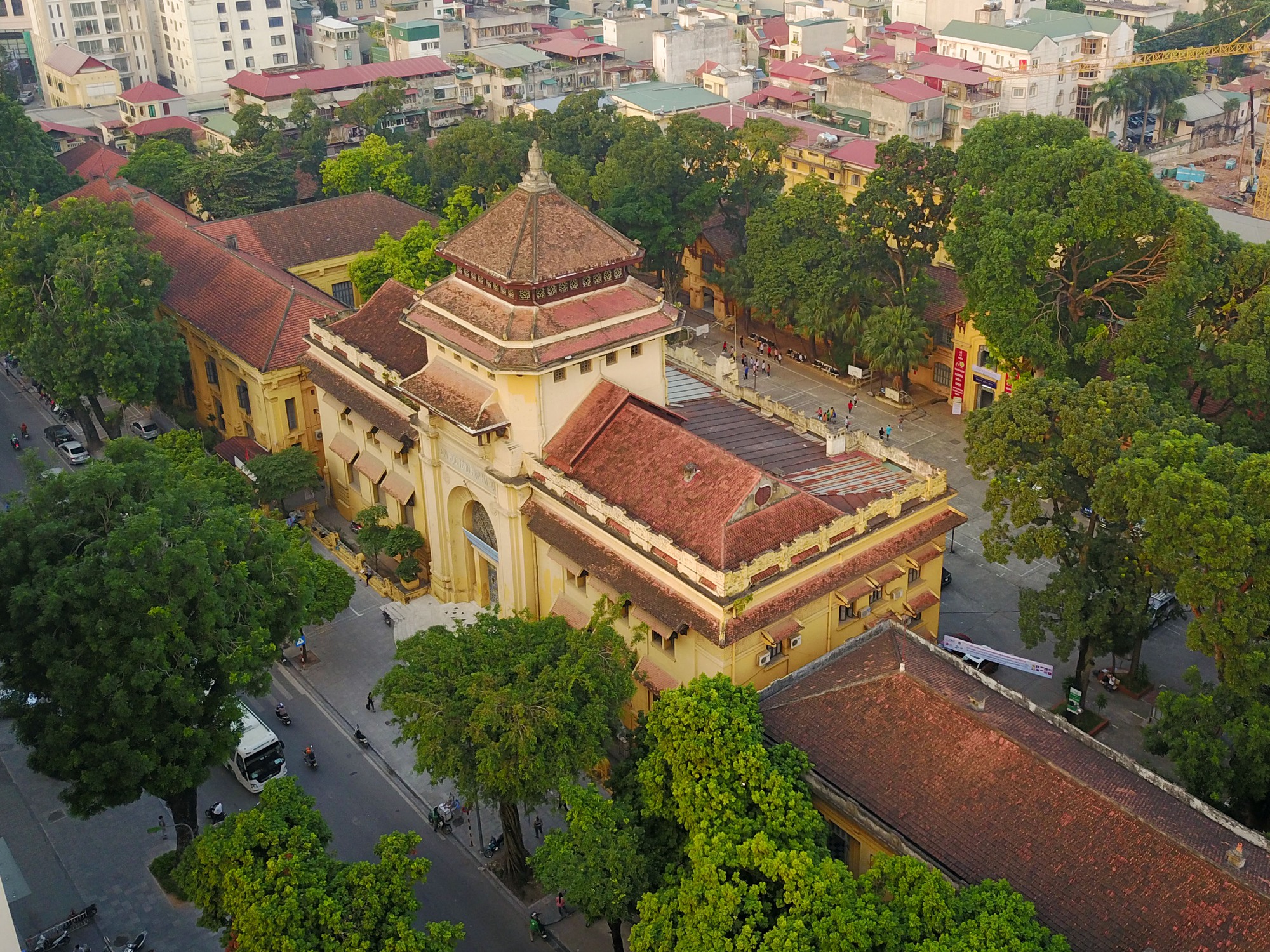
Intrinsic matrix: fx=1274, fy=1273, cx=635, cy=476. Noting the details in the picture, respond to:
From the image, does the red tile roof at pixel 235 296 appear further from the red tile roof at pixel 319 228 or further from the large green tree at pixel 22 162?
the large green tree at pixel 22 162

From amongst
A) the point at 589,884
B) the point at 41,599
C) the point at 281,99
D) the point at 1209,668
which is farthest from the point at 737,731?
the point at 281,99

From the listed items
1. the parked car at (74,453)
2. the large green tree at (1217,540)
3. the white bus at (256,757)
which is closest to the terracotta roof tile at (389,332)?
the white bus at (256,757)

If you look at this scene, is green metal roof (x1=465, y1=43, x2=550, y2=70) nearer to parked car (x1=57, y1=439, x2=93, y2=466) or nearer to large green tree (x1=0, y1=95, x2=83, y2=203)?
large green tree (x1=0, y1=95, x2=83, y2=203)

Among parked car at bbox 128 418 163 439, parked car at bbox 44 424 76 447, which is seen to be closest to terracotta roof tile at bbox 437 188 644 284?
parked car at bbox 128 418 163 439

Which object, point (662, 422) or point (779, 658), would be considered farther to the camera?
point (662, 422)

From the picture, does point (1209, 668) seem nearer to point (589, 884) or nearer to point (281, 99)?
point (589, 884)

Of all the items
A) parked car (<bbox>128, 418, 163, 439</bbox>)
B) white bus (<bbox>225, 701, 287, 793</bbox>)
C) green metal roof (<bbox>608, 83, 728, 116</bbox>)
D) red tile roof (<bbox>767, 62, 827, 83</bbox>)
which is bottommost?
white bus (<bbox>225, 701, 287, 793</bbox>)

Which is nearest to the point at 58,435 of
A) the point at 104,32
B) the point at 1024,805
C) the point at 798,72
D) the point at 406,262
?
the point at 406,262
